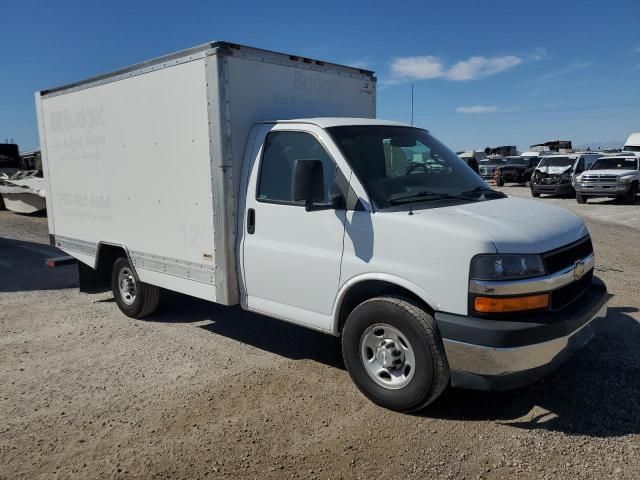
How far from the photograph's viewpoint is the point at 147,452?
3.46 metres

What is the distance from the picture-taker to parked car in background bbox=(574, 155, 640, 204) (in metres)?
19.1

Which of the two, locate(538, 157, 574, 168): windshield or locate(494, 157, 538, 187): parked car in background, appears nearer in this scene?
locate(538, 157, 574, 168): windshield

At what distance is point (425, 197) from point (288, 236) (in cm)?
114

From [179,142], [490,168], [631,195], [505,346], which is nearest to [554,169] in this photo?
[631,195]

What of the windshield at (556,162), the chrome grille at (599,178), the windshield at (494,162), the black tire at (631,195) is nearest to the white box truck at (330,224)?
the chrome grille at (599,178)

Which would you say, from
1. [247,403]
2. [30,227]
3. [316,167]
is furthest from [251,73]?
[30,227]

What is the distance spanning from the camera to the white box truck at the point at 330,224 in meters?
3.44

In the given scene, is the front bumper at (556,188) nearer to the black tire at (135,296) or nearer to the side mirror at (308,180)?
the black tire at (135,296)

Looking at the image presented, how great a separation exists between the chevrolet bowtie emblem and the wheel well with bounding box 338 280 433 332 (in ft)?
3.54

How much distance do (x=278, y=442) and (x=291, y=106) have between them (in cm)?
304

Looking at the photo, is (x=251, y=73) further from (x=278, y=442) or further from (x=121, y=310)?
(x=121, y=310)

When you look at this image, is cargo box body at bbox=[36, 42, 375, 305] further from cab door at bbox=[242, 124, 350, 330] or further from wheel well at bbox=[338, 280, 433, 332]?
wheel well at bbox=[338, 280, 433, 332]

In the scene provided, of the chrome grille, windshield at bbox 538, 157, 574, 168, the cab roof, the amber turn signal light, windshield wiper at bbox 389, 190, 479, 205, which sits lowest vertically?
the chrome grille

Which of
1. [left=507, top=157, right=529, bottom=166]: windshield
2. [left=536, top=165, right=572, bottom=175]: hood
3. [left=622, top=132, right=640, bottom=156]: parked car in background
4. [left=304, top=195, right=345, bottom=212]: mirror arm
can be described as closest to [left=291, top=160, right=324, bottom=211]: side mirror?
[left=304, top=195, right=345, bottom=212]: mirror arm
